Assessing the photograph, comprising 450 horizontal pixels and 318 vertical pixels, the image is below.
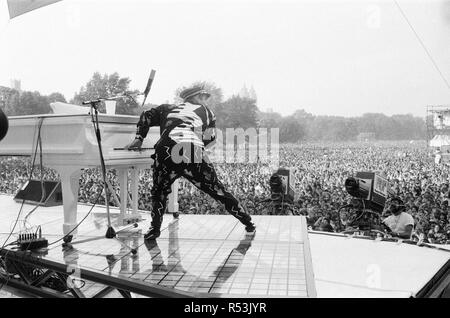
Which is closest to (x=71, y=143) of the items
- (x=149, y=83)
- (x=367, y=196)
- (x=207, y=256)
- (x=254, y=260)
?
(x=149, y=83)

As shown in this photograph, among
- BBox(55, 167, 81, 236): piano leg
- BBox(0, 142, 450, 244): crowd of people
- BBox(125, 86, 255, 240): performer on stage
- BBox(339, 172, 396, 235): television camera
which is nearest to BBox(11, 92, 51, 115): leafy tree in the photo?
BBox(0, 142, 450, 244): crowd of people

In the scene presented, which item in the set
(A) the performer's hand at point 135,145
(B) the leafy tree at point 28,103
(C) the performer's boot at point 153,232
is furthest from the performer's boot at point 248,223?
(B) the leafy tree at point 28,103

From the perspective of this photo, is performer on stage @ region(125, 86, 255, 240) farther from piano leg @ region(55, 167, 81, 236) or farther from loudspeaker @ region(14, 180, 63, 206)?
loudspeaker @ region(14, 180, 63, 206)

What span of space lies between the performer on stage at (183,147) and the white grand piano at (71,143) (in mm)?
233

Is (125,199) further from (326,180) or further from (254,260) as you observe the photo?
(326,180)

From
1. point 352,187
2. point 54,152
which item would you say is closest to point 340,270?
point 352,187

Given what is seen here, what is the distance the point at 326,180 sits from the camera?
27.2 ft

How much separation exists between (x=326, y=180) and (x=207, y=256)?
582cm

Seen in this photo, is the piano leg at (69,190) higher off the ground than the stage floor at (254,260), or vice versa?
the piano leg at (69,190)

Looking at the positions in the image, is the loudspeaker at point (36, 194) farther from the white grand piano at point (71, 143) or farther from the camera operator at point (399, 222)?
the camera operator at point (399, 222)

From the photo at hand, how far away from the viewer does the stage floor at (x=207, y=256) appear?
2.28 m
